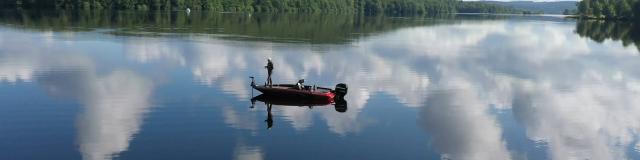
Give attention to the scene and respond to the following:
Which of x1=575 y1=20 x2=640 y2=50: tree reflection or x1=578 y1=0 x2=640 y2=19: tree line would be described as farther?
x1=578 y1=0 x2=640 y2=19: tree line

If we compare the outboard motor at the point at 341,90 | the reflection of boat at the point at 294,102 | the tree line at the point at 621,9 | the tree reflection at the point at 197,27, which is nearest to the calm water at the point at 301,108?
the reflection of boat at the point at 294,102

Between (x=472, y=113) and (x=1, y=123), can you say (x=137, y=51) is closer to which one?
(x=1, y=123)

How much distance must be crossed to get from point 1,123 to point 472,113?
22090mm

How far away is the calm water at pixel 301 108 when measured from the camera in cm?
2256

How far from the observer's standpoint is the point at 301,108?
30250 mm

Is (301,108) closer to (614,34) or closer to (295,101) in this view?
(295,101)

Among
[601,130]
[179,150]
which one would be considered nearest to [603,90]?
[601,130]

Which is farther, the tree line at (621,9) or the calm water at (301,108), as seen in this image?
the tree line at (621,9)

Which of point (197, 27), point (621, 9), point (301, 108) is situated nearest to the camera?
point (301, 108)

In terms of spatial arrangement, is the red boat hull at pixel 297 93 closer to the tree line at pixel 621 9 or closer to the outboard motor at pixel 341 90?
the outboard motor at pixel 341 90

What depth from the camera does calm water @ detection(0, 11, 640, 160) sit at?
22562 millimetres

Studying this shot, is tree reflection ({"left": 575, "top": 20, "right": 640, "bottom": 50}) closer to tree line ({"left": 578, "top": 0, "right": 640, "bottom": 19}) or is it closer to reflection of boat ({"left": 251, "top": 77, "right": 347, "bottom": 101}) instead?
tree line ({"left": 578, "top": 0, "right": 640, "bottom": 19})

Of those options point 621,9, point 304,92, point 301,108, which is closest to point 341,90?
point 304,92

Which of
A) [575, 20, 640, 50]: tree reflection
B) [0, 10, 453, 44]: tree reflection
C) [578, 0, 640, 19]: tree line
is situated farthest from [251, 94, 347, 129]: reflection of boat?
[578, 0, 640, 19]: tree line
